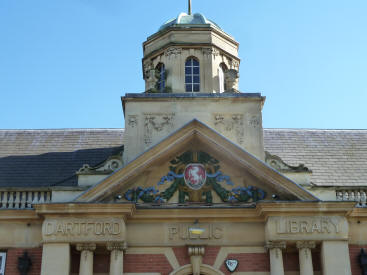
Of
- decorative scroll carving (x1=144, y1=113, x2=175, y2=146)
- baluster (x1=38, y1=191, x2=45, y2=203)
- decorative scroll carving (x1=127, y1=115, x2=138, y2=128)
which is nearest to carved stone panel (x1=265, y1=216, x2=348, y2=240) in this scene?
decorative scroll carving (x1=144, y1=113, x2=175, y2=146)

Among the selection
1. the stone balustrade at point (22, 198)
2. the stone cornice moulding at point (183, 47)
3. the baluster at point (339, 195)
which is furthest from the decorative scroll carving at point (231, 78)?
the stone balustrade at point (22, 198)

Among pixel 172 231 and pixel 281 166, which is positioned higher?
pixel 281 166

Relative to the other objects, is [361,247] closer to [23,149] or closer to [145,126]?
[145,126]

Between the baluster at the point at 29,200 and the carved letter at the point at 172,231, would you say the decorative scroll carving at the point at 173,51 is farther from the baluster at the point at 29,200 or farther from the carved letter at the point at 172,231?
the baluster at the point at 29,200

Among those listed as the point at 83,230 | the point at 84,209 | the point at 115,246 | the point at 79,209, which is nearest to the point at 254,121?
the point at 115,246

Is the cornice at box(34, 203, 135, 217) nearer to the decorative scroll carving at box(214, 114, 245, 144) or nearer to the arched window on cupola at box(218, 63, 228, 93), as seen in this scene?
the decorative scroll carving at box(214, 114, 245, 144)

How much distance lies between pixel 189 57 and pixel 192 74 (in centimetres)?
79

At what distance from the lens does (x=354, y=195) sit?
2036cm

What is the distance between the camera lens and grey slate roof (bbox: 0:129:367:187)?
23.4 meters

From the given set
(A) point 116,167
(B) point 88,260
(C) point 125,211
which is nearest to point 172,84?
(A) point 116,167

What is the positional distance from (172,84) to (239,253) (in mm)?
7576

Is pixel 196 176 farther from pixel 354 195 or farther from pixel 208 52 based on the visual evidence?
pixel 208 52

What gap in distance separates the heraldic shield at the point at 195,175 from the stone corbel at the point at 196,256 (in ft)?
6.45

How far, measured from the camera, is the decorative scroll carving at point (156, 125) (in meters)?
21.1
